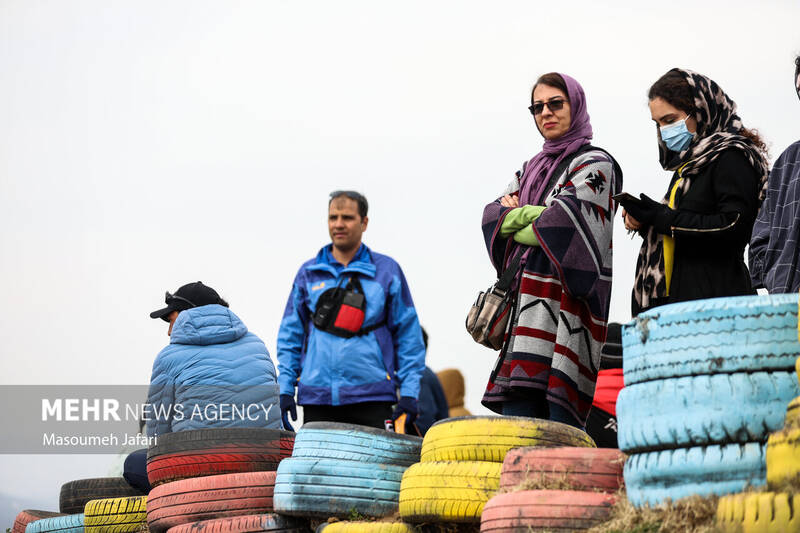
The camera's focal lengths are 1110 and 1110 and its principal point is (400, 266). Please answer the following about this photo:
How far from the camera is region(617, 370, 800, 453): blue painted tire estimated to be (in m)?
3.89

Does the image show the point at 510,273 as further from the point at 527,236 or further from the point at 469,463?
the point at 469,463

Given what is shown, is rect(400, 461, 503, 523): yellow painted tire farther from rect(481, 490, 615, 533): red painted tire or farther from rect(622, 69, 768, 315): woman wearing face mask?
rect(622, 69, 768, 315): woman wearing face mask

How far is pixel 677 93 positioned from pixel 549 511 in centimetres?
256

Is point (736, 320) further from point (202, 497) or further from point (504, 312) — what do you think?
point (202, 497)

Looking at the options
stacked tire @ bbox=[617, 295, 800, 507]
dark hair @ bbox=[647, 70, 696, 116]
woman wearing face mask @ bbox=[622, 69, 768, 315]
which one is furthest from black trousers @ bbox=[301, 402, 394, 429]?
stacked tire @ bbox=[617, 295, 800, 507]

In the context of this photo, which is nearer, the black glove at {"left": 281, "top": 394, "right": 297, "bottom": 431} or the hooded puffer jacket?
the black glove at {"left": 281, "top": 394, "right": 297, "bottom": 431}

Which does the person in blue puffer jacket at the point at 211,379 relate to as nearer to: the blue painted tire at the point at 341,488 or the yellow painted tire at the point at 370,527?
the blue painted tire at the point at 341,488

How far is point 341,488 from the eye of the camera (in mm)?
Answer: 6305

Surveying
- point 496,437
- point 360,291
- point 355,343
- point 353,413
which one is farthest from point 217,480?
point 496,437

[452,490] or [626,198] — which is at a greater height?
[626,198]

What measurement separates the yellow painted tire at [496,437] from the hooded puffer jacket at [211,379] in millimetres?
2744

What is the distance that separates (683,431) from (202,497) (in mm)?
3838

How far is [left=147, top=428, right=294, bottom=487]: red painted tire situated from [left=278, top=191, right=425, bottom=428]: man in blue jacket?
0.31 metres

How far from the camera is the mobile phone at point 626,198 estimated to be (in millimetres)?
5707
